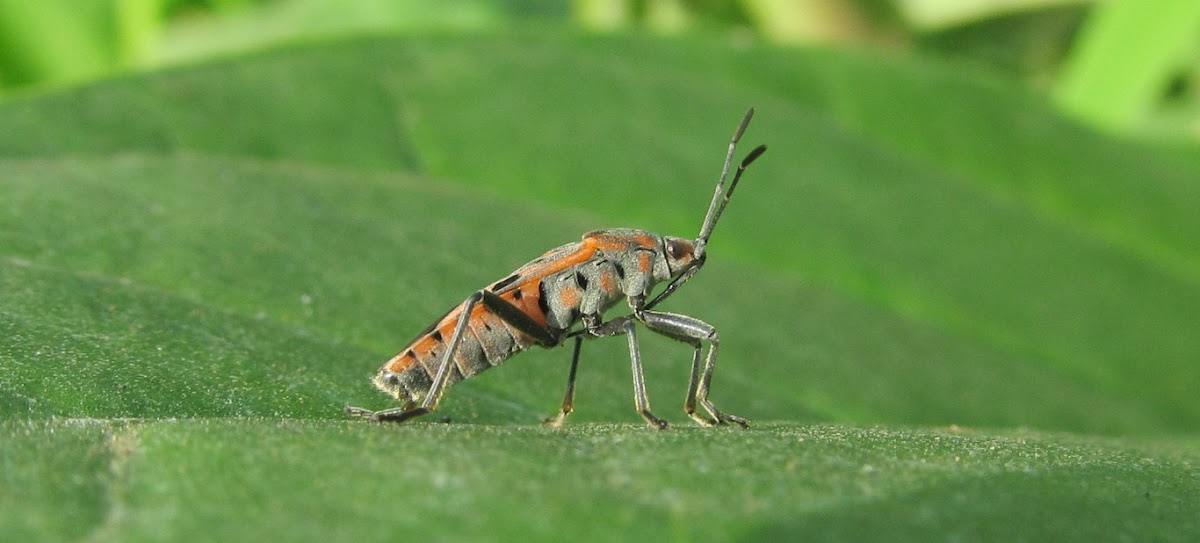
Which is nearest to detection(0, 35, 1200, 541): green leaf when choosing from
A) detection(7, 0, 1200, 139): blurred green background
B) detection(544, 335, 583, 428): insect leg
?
detection(544, 335, 583, 428): insect leg

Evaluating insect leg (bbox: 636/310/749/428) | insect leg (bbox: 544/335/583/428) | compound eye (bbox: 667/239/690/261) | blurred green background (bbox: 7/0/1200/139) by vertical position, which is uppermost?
blurred green background (bbox: 7/0/1200/139)

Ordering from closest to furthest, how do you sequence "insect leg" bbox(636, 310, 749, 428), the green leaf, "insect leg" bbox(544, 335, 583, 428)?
the green leaf < "insect leg" bbox(544, 335, 583, 428) < "insect leg" bbox(636, 310, 749, 428)

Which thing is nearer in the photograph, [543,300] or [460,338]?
[460,338]

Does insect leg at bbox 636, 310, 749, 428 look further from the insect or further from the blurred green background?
the blurred green background

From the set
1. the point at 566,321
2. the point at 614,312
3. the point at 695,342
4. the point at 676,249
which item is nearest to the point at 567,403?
the point at 566,321

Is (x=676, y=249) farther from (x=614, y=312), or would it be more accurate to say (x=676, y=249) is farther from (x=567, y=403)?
(x=614, y=312)

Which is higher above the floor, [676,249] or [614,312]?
[676,249]

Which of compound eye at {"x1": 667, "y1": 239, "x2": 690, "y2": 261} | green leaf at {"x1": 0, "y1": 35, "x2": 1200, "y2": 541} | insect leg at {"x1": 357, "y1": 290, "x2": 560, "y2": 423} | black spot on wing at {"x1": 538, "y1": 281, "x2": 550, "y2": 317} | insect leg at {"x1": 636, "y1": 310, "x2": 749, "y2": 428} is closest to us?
green leaf at {"x1": 0, "y1": 35, "x2": 1200, "y2": 541}
